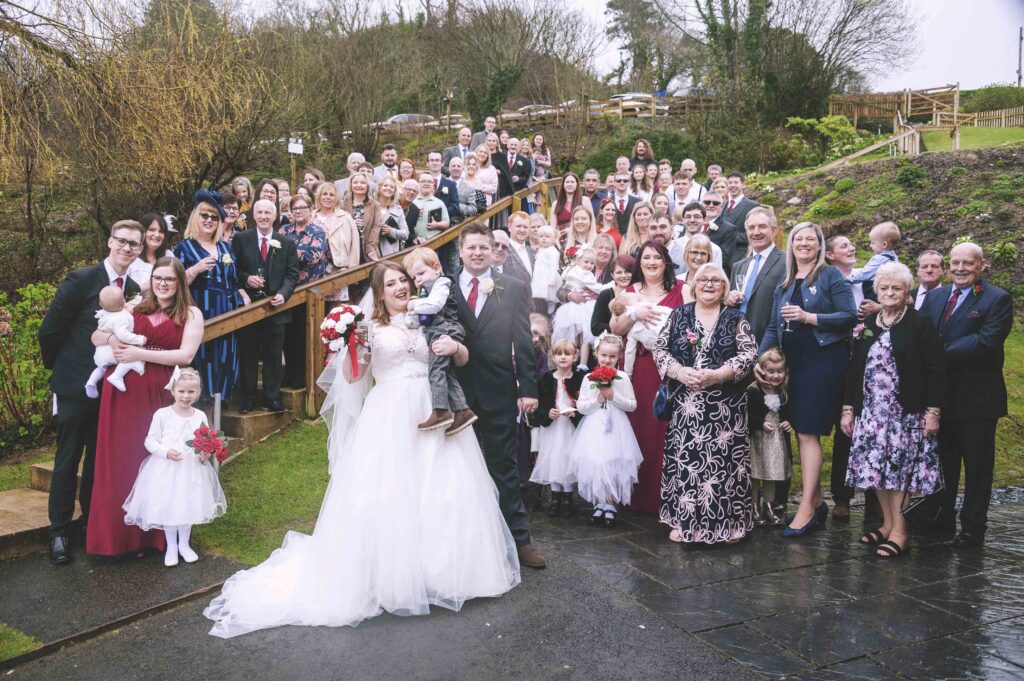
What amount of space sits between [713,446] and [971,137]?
67.0 ft

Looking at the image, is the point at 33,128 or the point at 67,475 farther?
the point at 33,128

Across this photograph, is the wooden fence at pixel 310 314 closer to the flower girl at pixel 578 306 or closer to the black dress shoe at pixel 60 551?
the black dress shoe at pixel 60 551

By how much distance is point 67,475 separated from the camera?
5.43m

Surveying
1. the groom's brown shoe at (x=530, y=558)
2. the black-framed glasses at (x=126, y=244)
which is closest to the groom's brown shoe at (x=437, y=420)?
the groom's brown shoe at (x=530, y=558)

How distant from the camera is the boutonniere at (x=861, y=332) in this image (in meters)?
5.62

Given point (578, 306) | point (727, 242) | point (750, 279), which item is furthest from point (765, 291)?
point (727, 242)

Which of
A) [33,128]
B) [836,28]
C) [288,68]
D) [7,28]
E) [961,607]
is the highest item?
[836,28]

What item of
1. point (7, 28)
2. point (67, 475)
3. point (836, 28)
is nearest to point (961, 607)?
point (67, 475)

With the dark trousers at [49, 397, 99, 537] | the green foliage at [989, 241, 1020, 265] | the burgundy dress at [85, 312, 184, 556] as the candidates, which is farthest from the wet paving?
the green foliage at [989, 241, 1020, 265]

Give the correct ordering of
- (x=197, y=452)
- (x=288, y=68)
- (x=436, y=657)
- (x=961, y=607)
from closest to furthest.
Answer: (x=436, y=657) < (x=961, y=607) < (x=197, y=452) < (x=288, y=68)

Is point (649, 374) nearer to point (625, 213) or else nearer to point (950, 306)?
point (950, 306)

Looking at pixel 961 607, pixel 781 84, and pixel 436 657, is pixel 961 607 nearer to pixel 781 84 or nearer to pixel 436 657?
pixel 436 657

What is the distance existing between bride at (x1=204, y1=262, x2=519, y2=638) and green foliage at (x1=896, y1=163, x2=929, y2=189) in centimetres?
1407

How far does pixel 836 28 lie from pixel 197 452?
2854 cm
